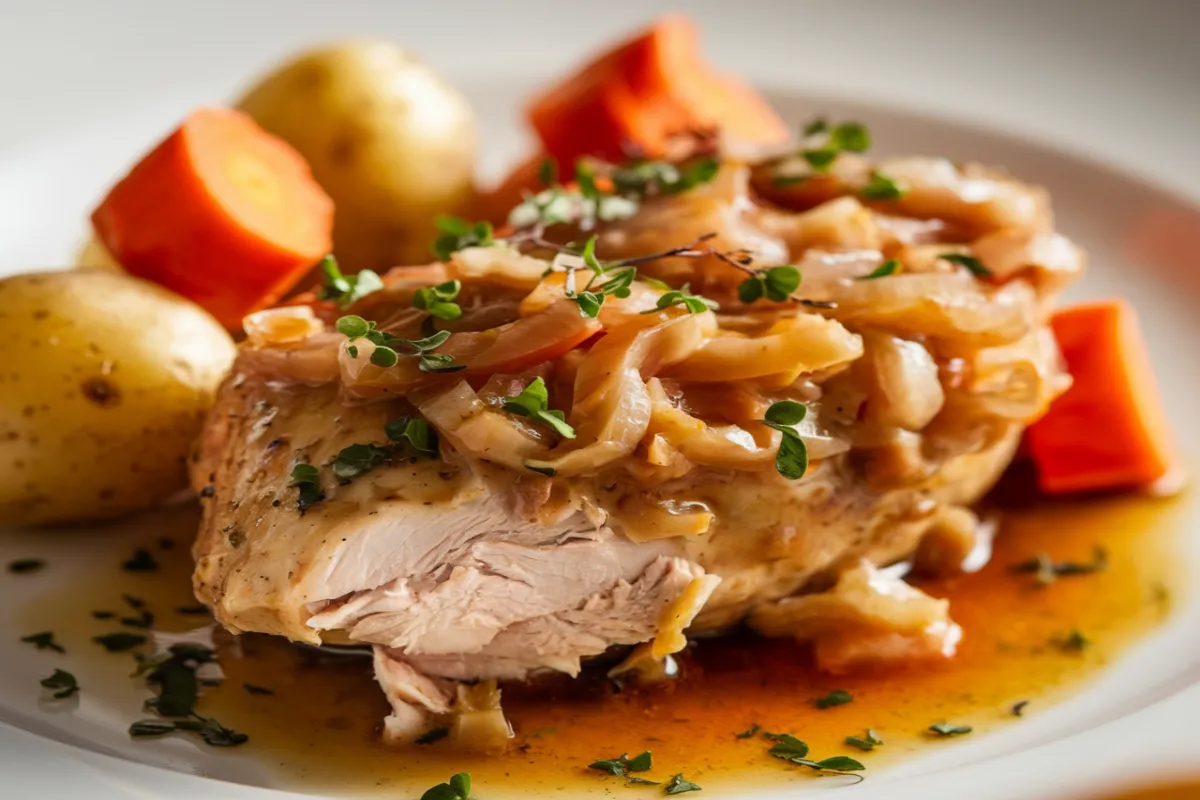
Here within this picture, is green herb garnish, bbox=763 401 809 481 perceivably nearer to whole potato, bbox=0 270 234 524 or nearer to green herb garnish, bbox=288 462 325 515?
green herb garnish, bbox=288 462 325 515

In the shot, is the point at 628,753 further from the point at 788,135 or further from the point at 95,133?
the point at 95,133

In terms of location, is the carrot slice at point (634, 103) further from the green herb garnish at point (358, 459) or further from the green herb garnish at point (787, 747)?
the green herb garnish at point (787, 747)

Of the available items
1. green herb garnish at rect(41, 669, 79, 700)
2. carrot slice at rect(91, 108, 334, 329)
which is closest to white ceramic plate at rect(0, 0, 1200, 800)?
green herb garnish at rect(41, 669, 79, 700)

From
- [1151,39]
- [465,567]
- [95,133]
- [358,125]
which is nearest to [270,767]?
[465,567]

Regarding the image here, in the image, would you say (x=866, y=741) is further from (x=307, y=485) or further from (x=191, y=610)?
(x=191, y=610)

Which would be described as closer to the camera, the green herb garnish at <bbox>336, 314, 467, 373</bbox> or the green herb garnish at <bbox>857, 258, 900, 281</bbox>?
the green herb garnish at <bbox>336, 314, 467, 373</bbox>

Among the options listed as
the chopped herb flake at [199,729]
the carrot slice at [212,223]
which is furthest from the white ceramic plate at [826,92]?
the carrot slice at [212,223]
